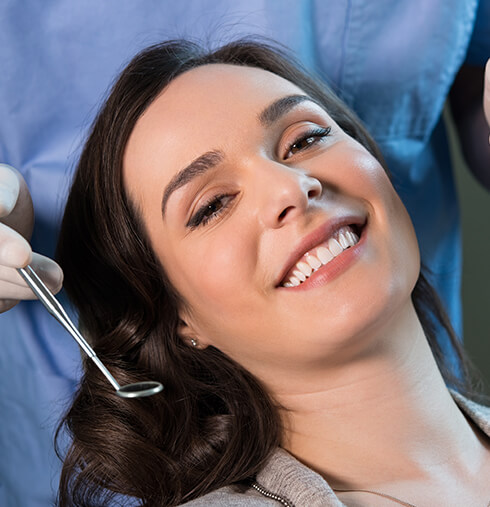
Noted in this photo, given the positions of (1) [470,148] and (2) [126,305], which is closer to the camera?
(2) [126,305]

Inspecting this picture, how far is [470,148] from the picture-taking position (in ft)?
4.95

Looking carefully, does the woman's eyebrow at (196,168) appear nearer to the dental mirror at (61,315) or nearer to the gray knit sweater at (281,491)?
the dental mirror at (61,315)

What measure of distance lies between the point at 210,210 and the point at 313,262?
0.17 meters

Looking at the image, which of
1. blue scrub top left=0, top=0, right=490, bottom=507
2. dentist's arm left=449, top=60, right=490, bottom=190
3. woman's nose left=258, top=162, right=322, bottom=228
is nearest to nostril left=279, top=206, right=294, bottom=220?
woman's nose left=258, top=162, right=322, bottom=228

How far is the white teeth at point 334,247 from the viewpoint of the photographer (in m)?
0.93

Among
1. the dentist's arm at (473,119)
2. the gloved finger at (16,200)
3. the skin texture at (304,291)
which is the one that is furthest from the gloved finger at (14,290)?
the dentist's arm at (473,119)

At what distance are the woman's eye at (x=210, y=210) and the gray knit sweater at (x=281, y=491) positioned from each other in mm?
359

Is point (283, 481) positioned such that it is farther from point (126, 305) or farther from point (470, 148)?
point (470, 148)

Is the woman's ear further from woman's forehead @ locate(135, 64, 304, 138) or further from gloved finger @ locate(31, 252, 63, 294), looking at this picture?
woman's forehead @ locate(135, 64, 304, 138)

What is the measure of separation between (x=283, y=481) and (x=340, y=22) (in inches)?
32.4

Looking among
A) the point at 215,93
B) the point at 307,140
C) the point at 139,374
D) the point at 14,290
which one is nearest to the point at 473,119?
the point at 307,140

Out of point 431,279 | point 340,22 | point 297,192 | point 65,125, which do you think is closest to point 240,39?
point 340,22

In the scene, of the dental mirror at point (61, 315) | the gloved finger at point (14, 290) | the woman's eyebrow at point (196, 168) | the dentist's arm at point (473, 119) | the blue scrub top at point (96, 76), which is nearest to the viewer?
the dental mirror at point (61, 315)

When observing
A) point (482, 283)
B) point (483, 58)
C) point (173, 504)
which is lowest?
point (482, 283)
